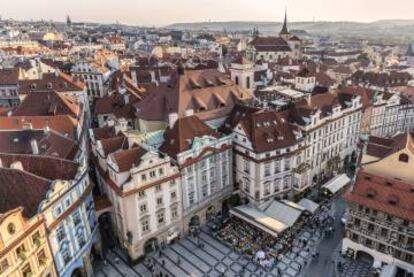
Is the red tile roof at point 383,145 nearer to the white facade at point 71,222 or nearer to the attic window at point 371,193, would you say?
the attic window at point 371,193

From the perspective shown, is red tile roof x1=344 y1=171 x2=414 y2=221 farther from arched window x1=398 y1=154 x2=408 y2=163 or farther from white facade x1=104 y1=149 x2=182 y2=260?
white facade x1=104 y1=149 x2=182 y2=260

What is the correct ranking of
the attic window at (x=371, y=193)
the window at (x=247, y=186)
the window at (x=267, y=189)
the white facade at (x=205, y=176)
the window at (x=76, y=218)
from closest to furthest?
1. the window at (x=76, y=218)
2. the attic window at (x=371, y=193)
3. the white facade at (x=205, y=176)
4. the window at (x=267, y=189)
5. the window at (x=247, y=186)

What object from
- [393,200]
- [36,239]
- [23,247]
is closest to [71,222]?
[36,239]

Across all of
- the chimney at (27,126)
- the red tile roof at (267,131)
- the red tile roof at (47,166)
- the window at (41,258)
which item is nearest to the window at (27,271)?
the window at (41,258)

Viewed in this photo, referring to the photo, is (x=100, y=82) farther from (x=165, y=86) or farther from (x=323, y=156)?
(x=323, y=156)

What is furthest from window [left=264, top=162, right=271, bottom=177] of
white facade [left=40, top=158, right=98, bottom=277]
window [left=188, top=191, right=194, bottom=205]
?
white facade [left=40, top=158, right=98, bottom=277]

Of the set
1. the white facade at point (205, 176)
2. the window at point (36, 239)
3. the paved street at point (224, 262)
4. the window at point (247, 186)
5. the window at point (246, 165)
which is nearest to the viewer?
the window at point (36, 239)
